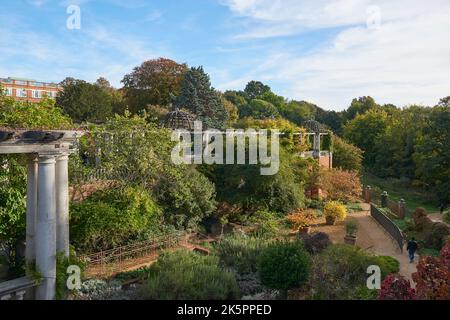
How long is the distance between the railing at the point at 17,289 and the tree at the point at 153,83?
94.3ft

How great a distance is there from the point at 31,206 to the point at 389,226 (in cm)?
1611

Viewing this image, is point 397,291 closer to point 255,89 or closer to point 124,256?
Result: point 124,256

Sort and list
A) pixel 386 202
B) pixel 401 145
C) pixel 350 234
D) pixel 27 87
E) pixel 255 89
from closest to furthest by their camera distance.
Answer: pixel 350 234
pixel 386 202
pixel 401 145
pixel 27 87
pixel 255 89

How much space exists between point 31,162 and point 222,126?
76.2ft

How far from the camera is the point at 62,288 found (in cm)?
1070

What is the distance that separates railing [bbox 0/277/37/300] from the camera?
9562mm

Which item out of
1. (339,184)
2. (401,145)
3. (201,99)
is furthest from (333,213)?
(401,145)

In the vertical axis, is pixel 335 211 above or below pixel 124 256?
above

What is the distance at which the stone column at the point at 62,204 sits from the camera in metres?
10.9

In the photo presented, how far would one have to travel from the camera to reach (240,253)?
512 inches

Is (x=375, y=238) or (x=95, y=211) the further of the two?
(x=375, y=238)

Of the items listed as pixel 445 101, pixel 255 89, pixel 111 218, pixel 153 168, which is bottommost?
pixel 111 218
